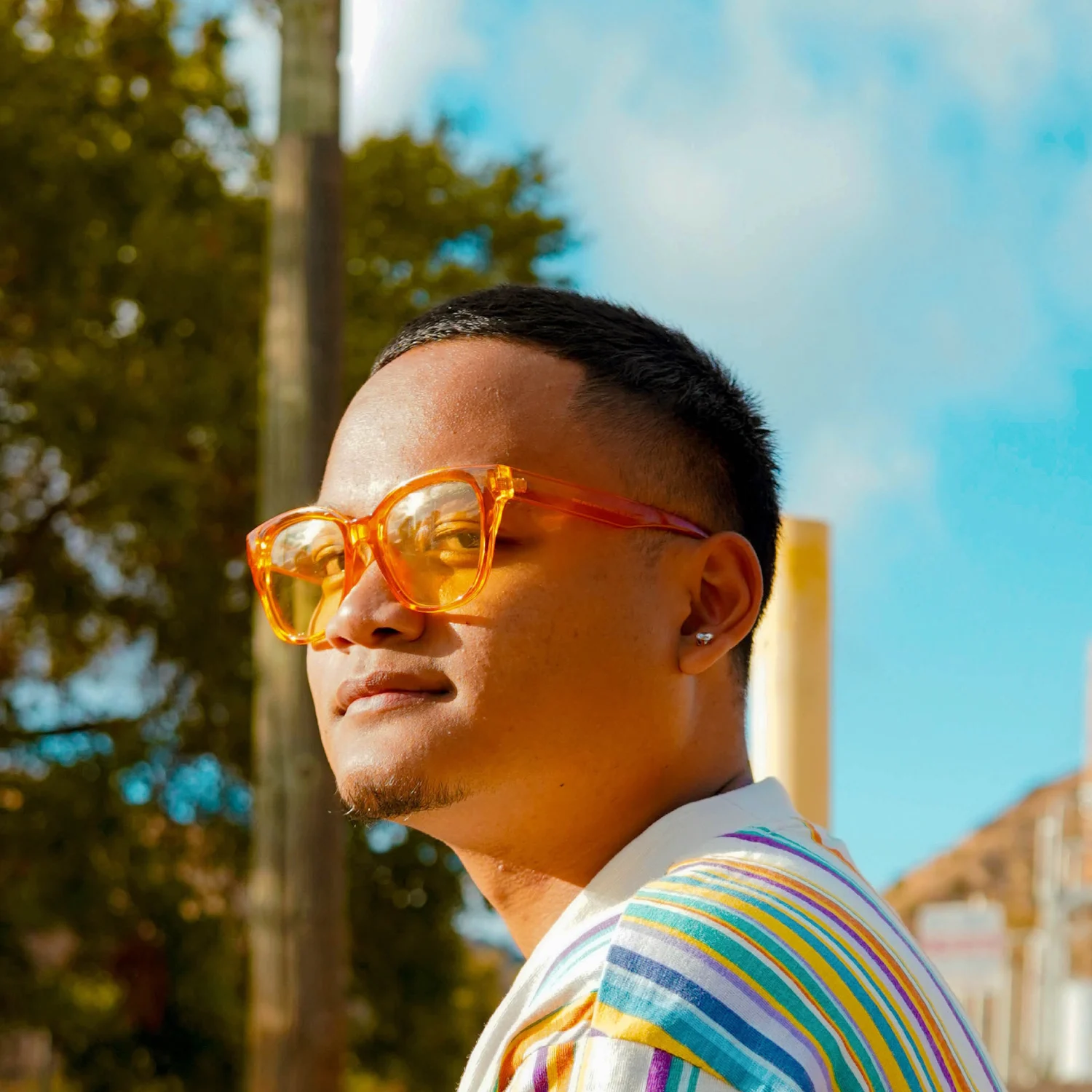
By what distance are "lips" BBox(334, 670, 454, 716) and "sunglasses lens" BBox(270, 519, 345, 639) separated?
126 millimetres

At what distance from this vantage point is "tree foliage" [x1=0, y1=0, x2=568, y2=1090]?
442 inches

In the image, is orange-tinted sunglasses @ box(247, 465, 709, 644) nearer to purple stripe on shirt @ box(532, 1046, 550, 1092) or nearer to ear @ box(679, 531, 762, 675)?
ear @ box(679, 531, 762, 675)

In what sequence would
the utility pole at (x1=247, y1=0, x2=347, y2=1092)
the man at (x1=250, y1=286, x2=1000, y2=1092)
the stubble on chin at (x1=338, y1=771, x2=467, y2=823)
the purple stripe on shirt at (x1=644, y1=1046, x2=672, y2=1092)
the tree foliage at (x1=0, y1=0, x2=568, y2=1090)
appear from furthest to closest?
the tree foliage at (x1=0, y1=0, x2=568, y2=1090), the utility pole at (x1=247, y1=0, x2=347, y2=1092), the stubble on chin at (x1=338, y1=771, x2=467, y2=823), the man at (x1=250, y1=286, x2=1000, y2=1092), the purple stripe on shirt at (x1=644, y1=1046, x2=672, y2=1092)

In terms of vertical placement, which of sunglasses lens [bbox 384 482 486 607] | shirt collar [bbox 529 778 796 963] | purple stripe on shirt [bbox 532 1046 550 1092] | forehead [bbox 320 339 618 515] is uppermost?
forehead [bbox 320 339 618 515]

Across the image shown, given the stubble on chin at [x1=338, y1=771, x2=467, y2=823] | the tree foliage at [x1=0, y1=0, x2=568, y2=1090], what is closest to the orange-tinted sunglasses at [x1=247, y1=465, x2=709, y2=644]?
the stubble on chin at [x1=338, y1=771, x2=467, y2=823]

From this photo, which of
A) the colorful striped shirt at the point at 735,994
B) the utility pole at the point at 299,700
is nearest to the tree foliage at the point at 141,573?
the utility pole at the point at 299,700

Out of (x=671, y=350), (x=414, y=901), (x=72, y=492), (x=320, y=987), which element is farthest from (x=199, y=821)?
(x=671, y=350)

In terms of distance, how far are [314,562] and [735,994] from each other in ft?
2.48

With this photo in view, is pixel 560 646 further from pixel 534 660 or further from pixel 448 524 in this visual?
pixel 448 524

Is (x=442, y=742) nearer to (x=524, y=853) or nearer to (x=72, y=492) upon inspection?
(x=524, y=853)

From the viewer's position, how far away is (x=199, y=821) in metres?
12.1

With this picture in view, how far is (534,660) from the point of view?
57.0 inches

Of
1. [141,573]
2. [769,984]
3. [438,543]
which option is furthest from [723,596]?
[141,573]

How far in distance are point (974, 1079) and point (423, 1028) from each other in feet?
38.0
